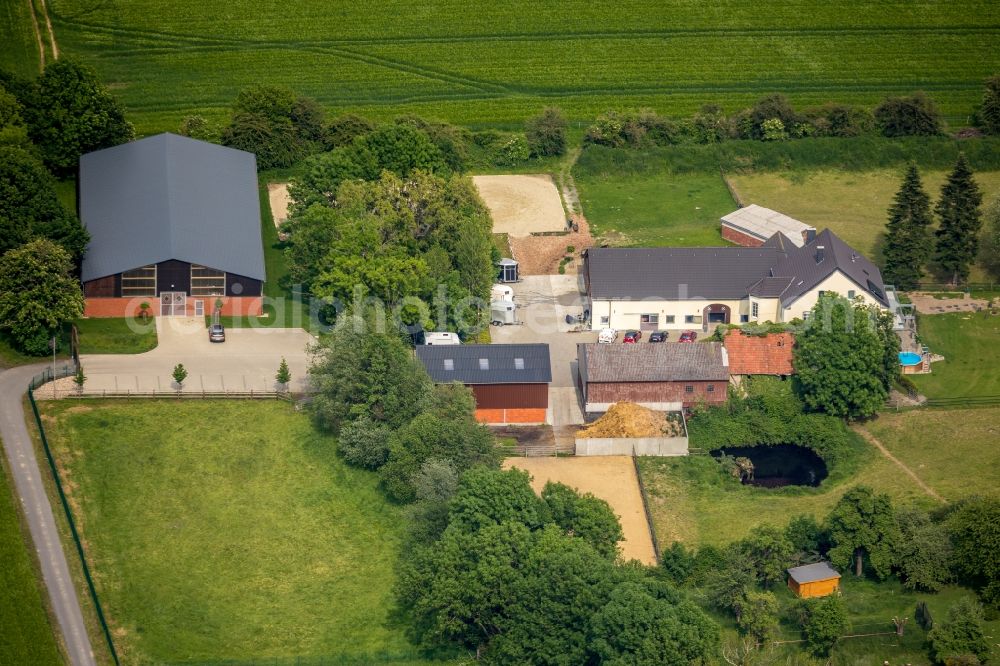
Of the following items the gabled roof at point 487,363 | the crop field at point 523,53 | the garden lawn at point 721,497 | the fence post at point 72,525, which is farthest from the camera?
the crop field at point 523,53

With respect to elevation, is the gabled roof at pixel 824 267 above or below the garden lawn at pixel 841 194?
below

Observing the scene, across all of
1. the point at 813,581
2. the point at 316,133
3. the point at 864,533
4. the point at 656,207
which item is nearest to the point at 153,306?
the point at 316,133

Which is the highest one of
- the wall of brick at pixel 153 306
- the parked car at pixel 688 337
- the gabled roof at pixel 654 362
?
the wall of brick at pixel 153 306

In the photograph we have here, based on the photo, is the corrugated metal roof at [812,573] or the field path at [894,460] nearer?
the corrugated metal roof at [812,573]

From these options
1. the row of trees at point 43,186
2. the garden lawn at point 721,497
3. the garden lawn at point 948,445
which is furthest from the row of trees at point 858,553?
the row of trees at point 43,186

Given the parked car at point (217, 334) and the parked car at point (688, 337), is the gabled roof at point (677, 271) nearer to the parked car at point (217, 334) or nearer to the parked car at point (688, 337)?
the parked car at point (688, 337)

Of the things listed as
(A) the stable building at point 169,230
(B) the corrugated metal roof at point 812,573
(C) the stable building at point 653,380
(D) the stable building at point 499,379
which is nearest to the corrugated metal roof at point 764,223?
(C) the stable building at point 653,380

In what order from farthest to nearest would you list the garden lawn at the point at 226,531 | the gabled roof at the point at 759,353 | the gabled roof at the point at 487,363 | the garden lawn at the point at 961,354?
the garden lawn at the point at 961,354 < the gabled roof at the point at 759,353 < the gabled roof at the point at 487,363 < the garden lawn at the point at 226,531
